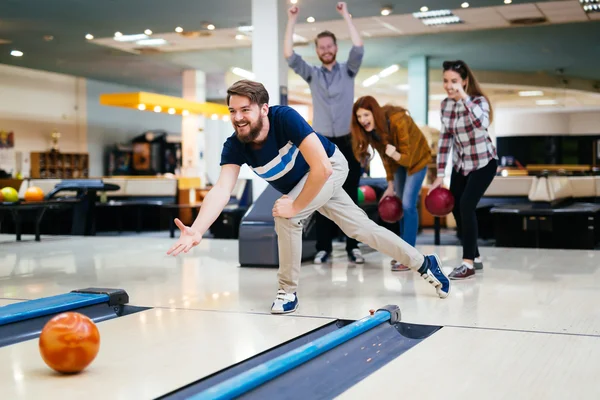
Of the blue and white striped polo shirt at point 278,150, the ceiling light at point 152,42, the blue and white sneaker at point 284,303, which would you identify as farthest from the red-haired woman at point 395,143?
the ceiling light at point 152,42

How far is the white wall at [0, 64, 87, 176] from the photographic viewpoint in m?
15.3

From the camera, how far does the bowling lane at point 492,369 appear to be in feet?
6.91

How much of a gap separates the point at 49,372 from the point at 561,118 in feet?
55.0

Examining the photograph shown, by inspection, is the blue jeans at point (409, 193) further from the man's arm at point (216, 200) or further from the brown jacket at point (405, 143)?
the man's arm at point (216, 200)

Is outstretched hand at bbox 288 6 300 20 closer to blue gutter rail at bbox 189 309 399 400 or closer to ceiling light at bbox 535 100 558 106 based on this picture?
blue gutter rail at bbox 189 309 399 400

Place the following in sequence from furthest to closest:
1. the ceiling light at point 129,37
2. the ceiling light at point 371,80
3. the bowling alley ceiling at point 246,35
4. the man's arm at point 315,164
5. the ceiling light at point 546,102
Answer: the ceiling light at point 546,102, the ceiling light at point 371,80, the ceiling light at point 129,37, the bowling alley ceiling at point 246,35, the man's arm at point 315,164

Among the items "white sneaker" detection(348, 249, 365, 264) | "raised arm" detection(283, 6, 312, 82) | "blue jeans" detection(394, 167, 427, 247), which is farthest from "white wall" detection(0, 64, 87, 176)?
"blue jeans" detection(394, 167, 427, 247)

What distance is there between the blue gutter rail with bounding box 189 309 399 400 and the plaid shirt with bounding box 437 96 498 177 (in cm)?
180

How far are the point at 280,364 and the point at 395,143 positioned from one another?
110 inches

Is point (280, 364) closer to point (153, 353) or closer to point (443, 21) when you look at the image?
point (153, 353)

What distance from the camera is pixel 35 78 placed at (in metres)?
16.0

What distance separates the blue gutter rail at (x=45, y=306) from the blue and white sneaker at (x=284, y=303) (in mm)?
817

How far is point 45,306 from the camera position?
3174 millimetres

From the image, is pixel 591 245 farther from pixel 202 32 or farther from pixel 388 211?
pixel 202 32
